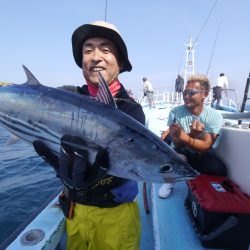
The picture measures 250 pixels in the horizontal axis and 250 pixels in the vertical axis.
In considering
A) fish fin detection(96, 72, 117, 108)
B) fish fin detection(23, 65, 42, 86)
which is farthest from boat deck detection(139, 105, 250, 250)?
fish fin detection(23, 65, 42, 86)

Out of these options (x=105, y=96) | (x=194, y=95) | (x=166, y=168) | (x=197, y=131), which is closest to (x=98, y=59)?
(x=105, y=96)

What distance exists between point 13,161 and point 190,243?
660cm

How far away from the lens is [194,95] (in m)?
3.85

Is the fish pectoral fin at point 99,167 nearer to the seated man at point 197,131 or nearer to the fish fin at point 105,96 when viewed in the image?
the fish fin at point 105,96

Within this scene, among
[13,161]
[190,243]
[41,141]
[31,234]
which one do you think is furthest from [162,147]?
[13,161]

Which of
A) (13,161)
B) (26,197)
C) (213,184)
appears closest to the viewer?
(213,184)

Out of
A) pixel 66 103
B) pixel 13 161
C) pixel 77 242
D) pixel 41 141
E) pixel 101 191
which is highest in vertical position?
pixel 66 103

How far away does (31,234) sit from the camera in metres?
2.34

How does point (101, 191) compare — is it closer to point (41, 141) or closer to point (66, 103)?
point (41, 141)

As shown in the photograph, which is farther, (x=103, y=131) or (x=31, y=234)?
(x=31, y=234)

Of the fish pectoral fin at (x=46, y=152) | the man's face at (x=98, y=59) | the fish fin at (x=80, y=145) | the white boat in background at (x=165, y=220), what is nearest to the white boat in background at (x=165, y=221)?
the white boat in background at (x=165, y=220)

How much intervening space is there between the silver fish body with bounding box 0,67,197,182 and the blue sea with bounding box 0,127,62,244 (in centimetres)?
211

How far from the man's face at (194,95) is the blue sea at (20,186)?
2863 millimetres

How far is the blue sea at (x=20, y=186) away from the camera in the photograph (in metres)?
4.16
